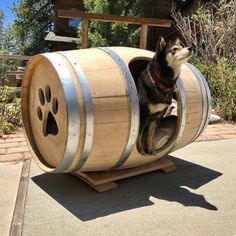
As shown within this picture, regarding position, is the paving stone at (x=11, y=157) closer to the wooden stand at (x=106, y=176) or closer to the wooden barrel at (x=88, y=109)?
the wooden barrel at (x=88, y=109)

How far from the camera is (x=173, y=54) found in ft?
11.6

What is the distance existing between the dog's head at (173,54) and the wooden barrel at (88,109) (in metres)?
0.32

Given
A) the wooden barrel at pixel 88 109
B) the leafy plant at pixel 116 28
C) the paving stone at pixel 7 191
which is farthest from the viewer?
the leafy plant at pixel 116 28

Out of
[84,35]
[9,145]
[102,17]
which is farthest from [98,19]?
[9,145]

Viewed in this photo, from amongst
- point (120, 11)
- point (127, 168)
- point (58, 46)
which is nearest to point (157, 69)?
point (127, 168)

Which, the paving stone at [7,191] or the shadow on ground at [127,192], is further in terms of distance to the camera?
the shadow on ground at [127,192]

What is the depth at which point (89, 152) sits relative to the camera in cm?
345

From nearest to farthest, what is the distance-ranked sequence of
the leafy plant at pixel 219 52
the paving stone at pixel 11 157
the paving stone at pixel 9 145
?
the paving stone at pixel 11 157 → the paving stone at pixel 9 145 → the leafy plant at pixel 219 52

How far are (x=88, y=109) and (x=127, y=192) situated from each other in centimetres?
101

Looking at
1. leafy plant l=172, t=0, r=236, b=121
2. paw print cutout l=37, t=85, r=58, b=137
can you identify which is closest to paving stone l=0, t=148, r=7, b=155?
paw print cutout l=37, t=85, r=58, b=137

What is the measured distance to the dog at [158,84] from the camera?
3547 millimetres

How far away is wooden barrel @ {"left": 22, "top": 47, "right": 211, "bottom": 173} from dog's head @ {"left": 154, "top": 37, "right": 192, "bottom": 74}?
318 mm

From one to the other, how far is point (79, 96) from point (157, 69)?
0.76 m

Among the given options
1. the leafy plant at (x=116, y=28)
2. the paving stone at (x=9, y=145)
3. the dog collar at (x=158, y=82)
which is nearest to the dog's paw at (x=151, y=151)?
the dog collar at (x=158, y=82)
